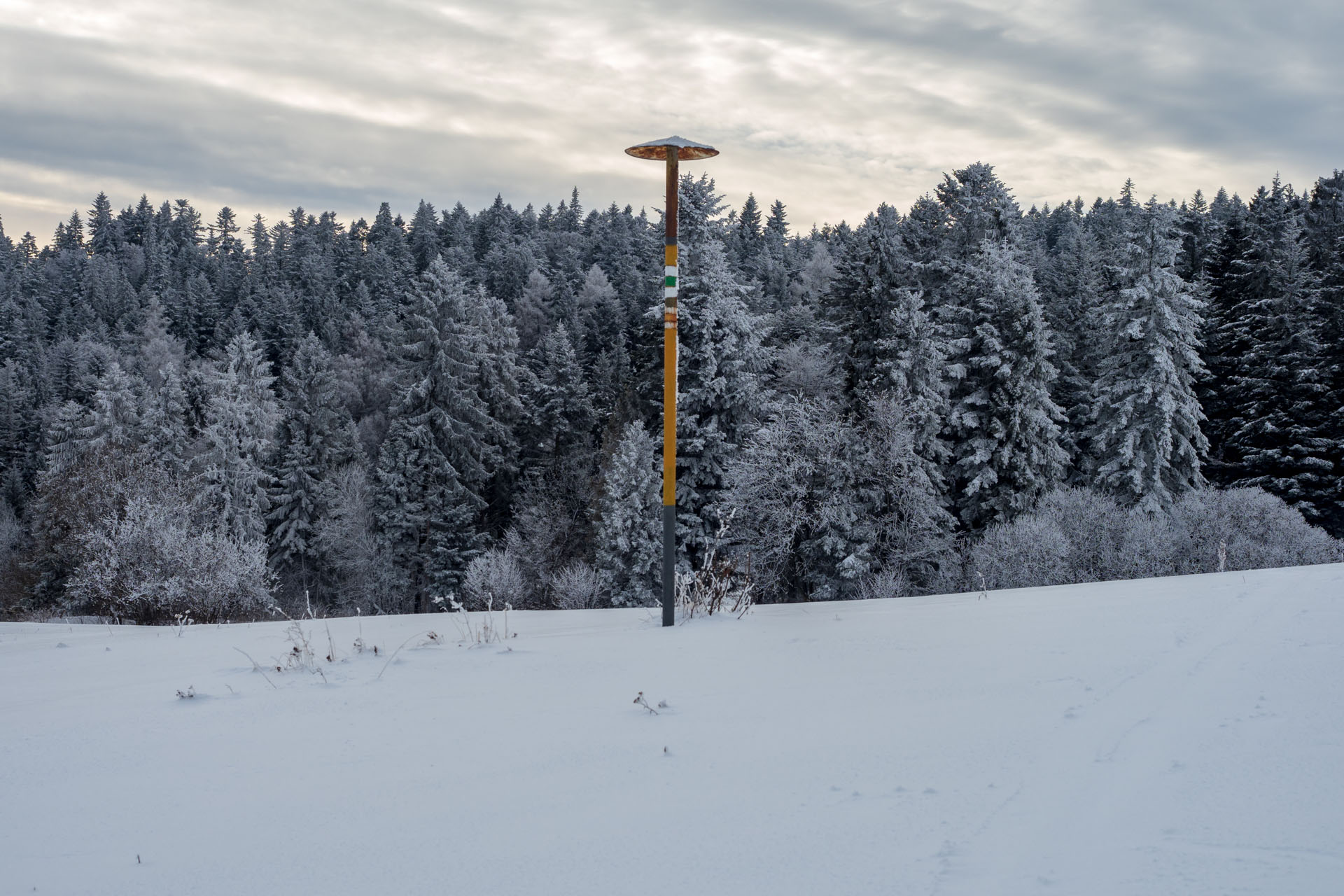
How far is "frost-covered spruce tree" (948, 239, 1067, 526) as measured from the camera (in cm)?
3338

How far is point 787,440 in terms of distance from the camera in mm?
27672

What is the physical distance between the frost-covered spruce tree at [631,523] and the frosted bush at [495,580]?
3.86 metres

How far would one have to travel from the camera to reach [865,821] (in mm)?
3598

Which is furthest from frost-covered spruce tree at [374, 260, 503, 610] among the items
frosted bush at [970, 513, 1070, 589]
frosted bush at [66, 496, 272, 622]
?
frosted bush at [970, 513, 1070, 589]

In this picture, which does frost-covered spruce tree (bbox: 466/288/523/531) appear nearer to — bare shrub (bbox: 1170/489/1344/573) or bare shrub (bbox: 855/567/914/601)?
bare shrub (bbox: 855/567/914/601)

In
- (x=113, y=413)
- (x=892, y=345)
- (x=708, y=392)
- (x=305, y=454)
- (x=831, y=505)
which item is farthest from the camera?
(x=305, y=454)

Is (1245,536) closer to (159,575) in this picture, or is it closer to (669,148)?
(669,148)

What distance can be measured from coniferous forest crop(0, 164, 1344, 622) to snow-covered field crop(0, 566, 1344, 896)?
9.79 m

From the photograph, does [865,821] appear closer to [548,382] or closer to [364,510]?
[364,510]

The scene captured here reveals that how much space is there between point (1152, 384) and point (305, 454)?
132 ft

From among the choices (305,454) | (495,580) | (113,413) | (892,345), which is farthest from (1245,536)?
(113,413)

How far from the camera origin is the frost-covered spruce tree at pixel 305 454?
163 ft

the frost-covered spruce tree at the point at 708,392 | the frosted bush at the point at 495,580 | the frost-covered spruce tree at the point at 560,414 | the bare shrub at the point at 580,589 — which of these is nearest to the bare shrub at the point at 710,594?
the frost-covered spruce tree at the point at 708,392

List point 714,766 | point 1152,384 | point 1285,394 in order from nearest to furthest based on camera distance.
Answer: point 714,766, point 1152,384, point 1285,394
